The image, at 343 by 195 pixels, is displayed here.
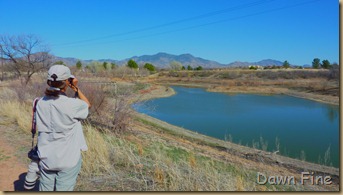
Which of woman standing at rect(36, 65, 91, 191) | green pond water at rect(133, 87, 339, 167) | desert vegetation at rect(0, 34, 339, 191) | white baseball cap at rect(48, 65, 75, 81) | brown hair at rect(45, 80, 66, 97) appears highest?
white baseball cap at rect(48, 65, 75, 81)

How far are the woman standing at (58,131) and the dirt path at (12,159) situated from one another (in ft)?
5.51

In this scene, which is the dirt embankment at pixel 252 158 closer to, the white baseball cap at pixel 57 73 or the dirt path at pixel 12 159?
the dirt path at pixel 12 159

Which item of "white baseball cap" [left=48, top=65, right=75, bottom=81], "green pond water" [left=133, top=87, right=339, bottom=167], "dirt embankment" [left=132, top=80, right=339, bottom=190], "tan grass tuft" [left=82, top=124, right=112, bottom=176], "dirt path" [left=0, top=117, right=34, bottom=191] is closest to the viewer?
"white baseball cap" [left=48, top=65, right=75, bottom=81]

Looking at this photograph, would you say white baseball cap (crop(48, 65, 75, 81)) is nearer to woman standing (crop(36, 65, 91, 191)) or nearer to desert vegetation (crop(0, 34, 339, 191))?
woman standing (crop(36, 65, 91, 191))

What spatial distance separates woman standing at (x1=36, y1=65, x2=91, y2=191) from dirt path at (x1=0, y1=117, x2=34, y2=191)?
5.51ft

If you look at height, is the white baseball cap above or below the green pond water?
above

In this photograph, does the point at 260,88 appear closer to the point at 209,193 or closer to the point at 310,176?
the point at 310,176

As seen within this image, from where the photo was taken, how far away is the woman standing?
255 cm

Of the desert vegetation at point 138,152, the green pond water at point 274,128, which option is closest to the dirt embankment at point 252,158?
the desert vegetation at point 138,152

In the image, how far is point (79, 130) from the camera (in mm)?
2768

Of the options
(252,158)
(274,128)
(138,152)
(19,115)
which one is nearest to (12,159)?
(138,152)

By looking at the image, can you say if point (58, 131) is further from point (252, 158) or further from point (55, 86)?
point (252, 158)

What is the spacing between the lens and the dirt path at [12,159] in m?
4.17

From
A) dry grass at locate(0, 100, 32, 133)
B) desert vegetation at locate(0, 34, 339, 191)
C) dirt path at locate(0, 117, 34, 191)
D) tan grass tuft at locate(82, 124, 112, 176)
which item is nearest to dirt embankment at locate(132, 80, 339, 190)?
desert vegetation at locate(0, 34, 339, 191)
